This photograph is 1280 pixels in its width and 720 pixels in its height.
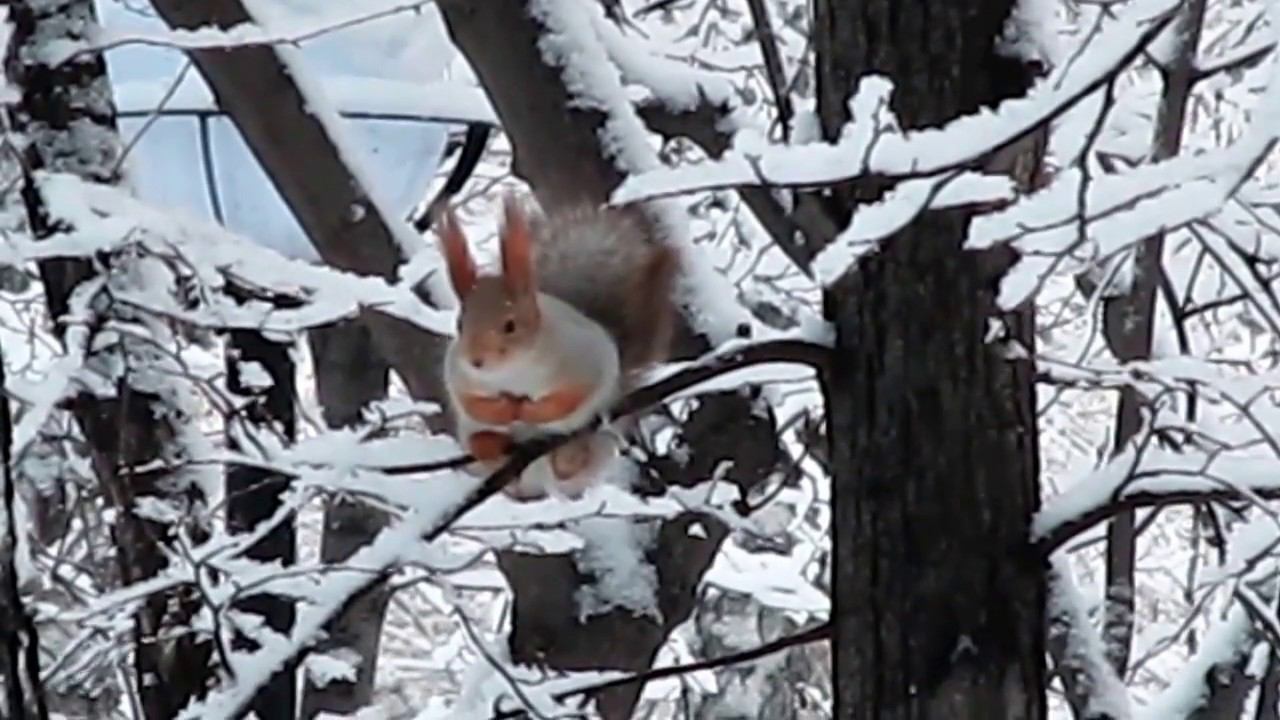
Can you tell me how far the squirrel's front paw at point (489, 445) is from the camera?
1.49m

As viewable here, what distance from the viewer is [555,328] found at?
1470 millimetres

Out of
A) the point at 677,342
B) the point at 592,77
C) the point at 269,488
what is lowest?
the point at 269,488

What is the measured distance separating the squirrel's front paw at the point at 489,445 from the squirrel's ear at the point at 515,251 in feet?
0.39

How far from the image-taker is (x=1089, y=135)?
3.55ft

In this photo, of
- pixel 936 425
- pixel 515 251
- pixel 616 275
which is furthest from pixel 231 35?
pixel 936 425

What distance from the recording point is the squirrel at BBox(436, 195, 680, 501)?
1435 millimetres

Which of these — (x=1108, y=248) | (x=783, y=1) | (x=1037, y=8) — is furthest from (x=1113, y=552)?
(x=1108, y=248)

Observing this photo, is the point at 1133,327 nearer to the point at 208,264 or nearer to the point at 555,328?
the point at 208,264

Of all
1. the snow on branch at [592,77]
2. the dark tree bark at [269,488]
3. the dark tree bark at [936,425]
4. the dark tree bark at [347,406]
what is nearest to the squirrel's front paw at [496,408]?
the dark tree bark at [936,425]

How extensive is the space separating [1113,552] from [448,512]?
1.38 meters

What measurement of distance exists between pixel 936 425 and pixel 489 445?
32 centimetres

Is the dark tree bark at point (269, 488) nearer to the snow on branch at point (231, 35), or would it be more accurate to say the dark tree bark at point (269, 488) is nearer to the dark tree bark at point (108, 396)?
the dark tree bark at point (108, 396)

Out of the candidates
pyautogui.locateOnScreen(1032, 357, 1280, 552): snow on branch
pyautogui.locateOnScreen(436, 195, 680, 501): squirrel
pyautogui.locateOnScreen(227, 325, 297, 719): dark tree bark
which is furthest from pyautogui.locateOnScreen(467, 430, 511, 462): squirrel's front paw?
pyautogui.locateOnScreen(227, 325, 297, 719): dark tree bark

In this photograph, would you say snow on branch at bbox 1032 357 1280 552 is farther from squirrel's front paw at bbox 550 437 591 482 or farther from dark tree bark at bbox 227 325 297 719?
dark tree bark at bbox 227 325 297 719
